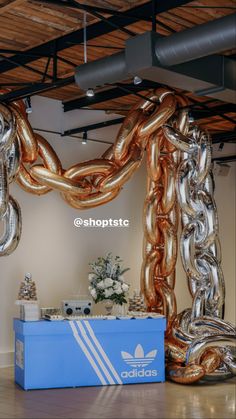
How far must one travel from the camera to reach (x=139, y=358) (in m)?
8.20

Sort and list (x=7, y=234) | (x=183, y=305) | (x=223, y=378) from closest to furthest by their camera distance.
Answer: (x=7, y=234), (x=223, y=378), (x=183, y=305)

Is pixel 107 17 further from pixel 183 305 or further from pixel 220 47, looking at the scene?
pixel 183 305

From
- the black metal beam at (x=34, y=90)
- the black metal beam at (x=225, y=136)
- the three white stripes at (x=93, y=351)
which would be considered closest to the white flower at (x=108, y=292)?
the three white stripes at (x=93, y=351)

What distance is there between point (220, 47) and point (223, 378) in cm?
440

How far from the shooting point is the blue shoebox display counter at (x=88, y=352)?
779 centimetres

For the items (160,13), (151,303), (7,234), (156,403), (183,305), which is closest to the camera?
(160,13)

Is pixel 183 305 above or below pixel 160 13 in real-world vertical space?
below

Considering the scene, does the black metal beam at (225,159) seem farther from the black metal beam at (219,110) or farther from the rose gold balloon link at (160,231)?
the rose gold balloon link at (160,231)

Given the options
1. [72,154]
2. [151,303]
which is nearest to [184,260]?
[151,303]

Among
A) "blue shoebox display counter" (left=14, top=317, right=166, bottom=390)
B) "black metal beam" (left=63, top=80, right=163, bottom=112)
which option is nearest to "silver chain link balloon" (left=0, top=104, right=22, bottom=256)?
"blue shoebox display counter" (left=14, top=317, right=166, bottom=390)

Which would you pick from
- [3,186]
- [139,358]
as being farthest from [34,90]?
[139,358]

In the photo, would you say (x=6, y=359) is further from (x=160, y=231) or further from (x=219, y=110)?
(x=219, y=110)

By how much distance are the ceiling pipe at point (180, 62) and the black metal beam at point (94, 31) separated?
54 centimetres

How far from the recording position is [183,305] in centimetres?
1152
